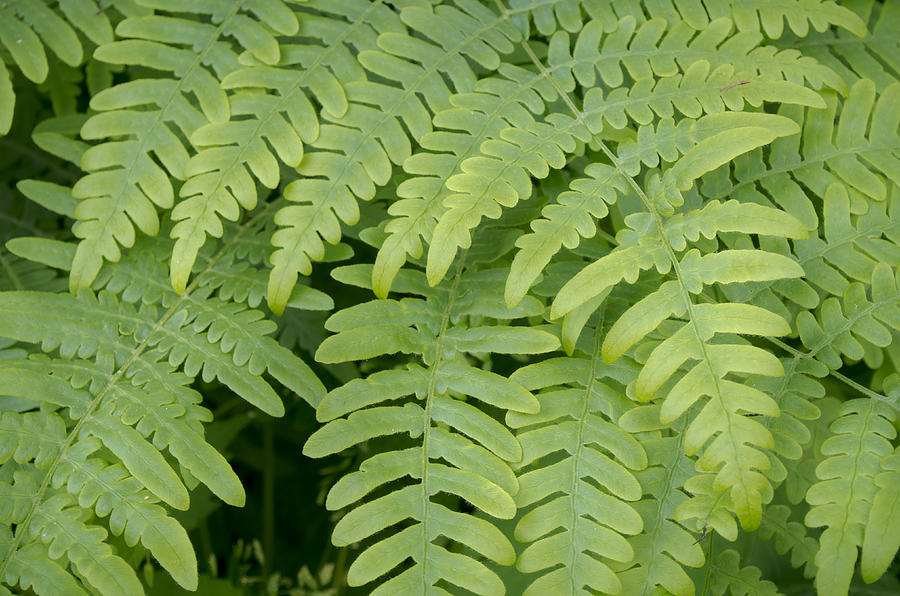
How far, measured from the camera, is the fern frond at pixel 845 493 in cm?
112

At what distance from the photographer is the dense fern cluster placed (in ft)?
3.75

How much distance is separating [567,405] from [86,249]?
3.07 feet

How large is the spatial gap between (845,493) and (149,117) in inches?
55.9

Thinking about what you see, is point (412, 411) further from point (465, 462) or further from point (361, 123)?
point (361, 123)

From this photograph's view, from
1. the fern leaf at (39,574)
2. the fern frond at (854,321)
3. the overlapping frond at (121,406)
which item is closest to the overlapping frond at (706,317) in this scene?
the fern frond at (854,321)

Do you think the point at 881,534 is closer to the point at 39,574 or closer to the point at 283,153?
the point at 283,153

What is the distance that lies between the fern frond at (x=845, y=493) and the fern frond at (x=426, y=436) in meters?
0.49

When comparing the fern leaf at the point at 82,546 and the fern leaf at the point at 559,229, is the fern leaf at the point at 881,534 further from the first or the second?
the fern leaf at the point at 82,546

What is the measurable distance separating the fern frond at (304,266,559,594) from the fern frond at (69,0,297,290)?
0.37m

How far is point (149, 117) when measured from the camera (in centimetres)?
139

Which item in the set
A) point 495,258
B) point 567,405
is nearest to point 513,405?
point 567,405

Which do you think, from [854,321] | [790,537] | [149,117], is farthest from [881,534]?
[149,117]

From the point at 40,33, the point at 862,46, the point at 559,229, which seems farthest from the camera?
the point at 862,46

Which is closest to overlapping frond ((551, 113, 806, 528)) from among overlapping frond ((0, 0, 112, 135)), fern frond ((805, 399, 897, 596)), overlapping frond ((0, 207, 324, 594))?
fern frond ((805, 399, 897, 596))
